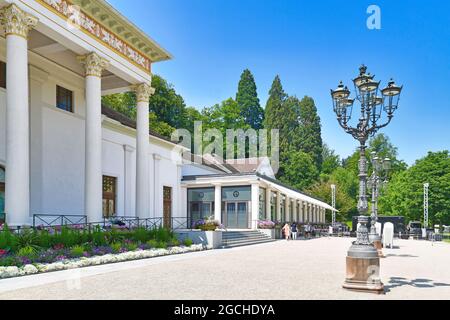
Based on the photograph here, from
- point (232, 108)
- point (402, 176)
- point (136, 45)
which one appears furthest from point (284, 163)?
point (136, 45)

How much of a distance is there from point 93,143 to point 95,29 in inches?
209

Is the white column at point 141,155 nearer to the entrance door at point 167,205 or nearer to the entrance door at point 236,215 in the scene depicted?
the entrance door at point 167,205

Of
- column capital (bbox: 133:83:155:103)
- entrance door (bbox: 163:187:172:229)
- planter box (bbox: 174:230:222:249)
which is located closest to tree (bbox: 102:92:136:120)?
entrance door (bbox: 163:187:172:229)

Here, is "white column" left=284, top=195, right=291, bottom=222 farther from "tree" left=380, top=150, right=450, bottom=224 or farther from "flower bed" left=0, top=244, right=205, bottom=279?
"flower bed" left=0, top=244, right=205, bottom=279

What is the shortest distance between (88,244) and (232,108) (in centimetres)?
5267

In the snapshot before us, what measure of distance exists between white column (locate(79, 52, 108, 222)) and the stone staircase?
25.2 feet

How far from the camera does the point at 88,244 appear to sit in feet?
49.4

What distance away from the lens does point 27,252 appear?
12305mm

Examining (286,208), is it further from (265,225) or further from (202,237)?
(202,237)

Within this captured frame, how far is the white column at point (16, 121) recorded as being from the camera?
14047mm

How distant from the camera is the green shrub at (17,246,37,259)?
39.6 feet

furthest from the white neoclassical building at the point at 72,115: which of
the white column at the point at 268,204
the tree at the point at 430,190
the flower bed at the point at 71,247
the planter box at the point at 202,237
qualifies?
the tree at the point at 430,190

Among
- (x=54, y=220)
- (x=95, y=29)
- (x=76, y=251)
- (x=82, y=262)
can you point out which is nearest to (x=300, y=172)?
(x=95, y=29)
